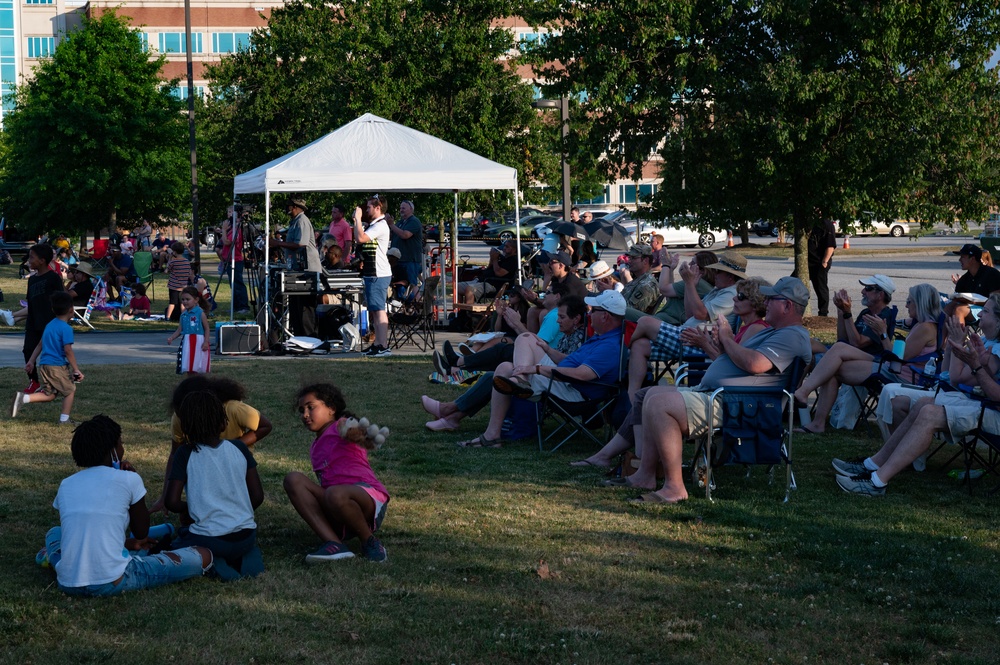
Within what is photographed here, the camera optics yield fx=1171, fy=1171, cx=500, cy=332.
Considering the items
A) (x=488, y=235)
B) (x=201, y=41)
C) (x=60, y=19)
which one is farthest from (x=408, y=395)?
(x=60, y=19)

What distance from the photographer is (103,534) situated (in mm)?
5172

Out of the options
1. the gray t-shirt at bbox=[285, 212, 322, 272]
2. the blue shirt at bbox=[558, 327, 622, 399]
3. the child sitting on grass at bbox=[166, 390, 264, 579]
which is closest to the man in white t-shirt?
the gray t-shirt at bbox=[285, 212, 322, 272]

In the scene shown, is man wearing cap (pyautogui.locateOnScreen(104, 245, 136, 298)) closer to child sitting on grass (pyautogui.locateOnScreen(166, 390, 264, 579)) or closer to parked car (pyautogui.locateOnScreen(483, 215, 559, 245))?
child sitting on grass (pyautogui.locateOnScreen(166, 390, 264, 579))

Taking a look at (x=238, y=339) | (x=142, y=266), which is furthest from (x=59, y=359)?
(x=142, y=266)

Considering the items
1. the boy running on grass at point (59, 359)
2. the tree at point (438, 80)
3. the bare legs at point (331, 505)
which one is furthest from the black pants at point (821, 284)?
the bare legs at point (331, 505)

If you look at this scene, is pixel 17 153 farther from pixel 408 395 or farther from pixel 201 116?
pixel 408 395

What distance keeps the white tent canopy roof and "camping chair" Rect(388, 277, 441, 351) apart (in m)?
1.55

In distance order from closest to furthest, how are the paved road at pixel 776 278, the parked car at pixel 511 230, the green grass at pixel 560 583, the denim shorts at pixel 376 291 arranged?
the green grass at pixel 560 583
the paved road at pixel 776 278
the denim shorts at pixel 376 291
the parked car at pixel 511 230

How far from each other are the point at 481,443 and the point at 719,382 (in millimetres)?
2330

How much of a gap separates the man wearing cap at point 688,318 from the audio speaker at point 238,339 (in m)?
6.90

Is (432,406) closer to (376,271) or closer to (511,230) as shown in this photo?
(376,271)

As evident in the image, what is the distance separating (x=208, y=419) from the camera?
215 inches

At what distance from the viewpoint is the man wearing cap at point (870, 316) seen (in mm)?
9344

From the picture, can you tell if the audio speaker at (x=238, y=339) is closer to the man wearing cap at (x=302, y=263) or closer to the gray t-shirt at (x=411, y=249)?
the man wearing cap at (x=302, y=263)
